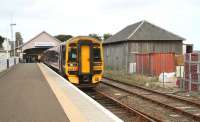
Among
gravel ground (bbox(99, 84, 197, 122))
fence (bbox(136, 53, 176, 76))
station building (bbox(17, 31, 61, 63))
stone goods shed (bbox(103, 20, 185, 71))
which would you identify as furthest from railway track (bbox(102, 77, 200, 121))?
station building (bbox(17, 31, 61, 63))

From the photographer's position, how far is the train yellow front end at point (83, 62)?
22.7m

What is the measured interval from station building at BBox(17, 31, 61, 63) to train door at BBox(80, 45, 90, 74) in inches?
2934

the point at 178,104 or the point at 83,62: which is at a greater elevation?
the point at 83,62

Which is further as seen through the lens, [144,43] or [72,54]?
[144,43]

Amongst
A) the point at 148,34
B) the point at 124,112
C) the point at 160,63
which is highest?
the point at 148,34

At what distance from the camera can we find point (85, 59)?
22.8 metres

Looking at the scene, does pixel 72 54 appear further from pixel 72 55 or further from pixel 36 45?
pixel 36 45

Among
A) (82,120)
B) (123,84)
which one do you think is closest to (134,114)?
(82,120)

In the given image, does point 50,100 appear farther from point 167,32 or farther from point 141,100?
point 167,32

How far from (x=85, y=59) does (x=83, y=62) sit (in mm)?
202

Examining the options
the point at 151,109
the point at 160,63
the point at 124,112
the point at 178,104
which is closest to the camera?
the point at 124,112

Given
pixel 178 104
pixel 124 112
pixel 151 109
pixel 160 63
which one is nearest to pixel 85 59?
pixel 178 104

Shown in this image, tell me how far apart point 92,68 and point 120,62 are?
24.7m

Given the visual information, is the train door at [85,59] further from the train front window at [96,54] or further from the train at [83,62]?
the train front window at [96,54]
